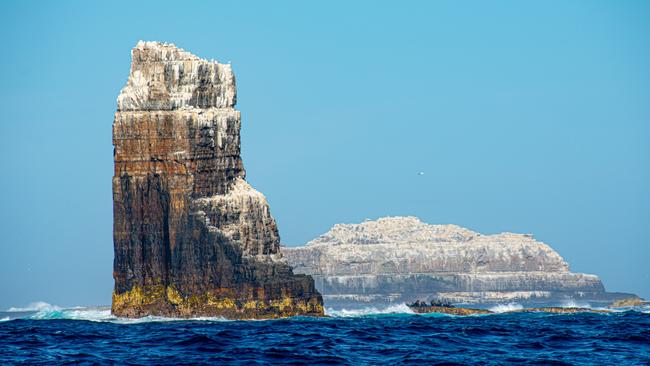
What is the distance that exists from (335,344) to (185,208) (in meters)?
44.4

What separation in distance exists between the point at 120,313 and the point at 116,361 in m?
51.1

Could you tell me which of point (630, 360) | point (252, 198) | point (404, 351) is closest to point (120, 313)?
point (252, 198)

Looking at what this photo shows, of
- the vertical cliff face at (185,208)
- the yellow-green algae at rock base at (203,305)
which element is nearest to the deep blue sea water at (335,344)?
the yellow-green algae at rock base at (203,305)

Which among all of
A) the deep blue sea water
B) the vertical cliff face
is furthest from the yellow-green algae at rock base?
the deep blue sea water

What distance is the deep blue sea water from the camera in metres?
60.0

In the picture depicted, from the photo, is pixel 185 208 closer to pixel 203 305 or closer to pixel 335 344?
pixel 203 305

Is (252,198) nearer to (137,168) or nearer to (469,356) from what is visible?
(137,168)

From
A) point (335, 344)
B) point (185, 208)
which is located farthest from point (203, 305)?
point (335, 344)

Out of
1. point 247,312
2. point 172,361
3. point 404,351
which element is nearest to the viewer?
point 172,361

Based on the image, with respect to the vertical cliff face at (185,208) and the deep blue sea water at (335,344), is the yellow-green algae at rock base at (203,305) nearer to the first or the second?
the vertical cliff face at (185,208)

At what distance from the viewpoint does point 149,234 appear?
112m

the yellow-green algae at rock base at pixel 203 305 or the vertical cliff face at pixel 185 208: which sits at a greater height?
the vertical cliff face at pixel 185 208

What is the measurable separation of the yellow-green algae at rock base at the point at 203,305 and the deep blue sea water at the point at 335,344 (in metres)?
16.4

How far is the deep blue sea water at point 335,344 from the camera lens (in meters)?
60.0
